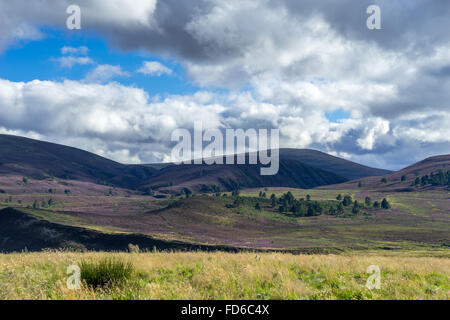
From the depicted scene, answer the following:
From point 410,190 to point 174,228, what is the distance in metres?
124

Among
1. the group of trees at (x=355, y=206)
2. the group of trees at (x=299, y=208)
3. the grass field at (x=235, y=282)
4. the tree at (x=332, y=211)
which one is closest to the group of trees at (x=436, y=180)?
the group of trees at (x=355, y=206)

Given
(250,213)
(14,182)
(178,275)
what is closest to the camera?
(178,275)

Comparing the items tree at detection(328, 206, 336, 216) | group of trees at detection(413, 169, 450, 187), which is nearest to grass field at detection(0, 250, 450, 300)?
tree at detection(328, 206, 336, 216)

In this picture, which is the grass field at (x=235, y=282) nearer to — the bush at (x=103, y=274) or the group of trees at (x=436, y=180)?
the bush at (x=103, y=274)

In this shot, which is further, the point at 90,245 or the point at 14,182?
the point at 14,182

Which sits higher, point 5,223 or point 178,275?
point 178,275

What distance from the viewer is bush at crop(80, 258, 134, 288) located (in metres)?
9.34

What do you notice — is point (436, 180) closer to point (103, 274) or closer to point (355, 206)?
point (355, 206)

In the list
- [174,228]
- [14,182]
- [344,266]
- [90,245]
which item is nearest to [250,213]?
[174,228]

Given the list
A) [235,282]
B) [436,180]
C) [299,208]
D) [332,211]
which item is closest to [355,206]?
[332,211]

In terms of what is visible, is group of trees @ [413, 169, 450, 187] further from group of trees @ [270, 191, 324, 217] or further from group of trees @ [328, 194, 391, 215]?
group of trees @ [270, 191, 324, 217]

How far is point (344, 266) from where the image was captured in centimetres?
1193

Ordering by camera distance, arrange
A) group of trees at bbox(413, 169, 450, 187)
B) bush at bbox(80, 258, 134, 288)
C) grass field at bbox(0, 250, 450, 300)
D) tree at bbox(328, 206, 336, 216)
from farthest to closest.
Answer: group of trees at bbox(413, 169, 450, 187)
tree at bbox(328, 206, 336, 216)
bush at bbox(80, 258, 134, 288)
grass field at bbox(0, 250, 450, 300)
